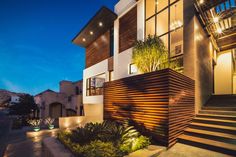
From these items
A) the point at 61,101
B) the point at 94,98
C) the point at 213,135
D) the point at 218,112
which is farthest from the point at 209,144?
the point at 61,101

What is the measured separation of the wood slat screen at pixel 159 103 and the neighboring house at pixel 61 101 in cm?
1406

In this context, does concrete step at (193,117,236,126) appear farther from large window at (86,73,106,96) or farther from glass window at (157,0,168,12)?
large window at (86,73,106,96)

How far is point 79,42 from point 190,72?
37.0 ft

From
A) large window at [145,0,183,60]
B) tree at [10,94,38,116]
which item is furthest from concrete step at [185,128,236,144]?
tree at [10,94,38,116]

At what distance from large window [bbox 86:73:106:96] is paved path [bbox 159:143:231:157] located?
8237 millimetres

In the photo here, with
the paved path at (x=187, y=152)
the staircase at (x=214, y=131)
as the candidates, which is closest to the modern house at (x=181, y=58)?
the staircase at (x=214, y=131)

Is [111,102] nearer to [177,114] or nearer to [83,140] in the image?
[83,140]

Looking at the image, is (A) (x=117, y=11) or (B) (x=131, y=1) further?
(A) (x=117, y=11)

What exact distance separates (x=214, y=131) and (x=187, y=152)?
4.85 ft

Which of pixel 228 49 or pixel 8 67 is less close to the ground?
pixel 8 67

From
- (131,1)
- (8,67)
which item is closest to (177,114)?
(131,1)

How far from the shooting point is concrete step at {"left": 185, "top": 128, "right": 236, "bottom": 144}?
403cm

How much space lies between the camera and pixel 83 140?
4.69m

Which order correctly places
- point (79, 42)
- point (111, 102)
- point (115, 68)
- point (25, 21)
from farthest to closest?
1. point (25, 21)
2. point (79, 42)
3. point (115, 68)
4. point (111, 102)
